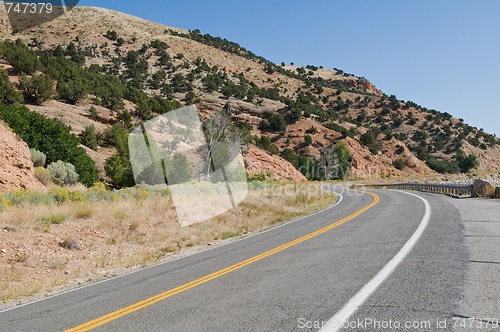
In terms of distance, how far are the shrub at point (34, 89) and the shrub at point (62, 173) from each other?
75.9 feet

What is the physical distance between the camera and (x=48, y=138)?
98.3ft

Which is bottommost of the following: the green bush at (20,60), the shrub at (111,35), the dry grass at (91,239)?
the dry grass at (91,239)

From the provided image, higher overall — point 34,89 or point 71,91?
point 71,91

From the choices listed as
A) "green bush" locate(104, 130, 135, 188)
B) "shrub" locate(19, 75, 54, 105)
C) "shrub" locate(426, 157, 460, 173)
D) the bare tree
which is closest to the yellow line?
"green bush" locate(104, 130, 135, 188)

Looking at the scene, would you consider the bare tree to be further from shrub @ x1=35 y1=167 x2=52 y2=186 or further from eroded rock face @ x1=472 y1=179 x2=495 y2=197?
eroded rock face @ x1=472 y1=179 x2=495 y2=197

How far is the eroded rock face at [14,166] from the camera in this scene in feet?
68.1

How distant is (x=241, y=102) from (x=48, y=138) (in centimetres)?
5376

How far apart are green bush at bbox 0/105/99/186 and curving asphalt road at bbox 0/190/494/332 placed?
2323cm

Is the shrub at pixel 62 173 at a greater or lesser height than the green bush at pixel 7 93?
lesser

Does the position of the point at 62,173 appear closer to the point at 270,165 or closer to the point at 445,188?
the point at 445,188

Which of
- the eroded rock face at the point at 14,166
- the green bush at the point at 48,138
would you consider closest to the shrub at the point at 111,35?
the green bush at the point at 48,138

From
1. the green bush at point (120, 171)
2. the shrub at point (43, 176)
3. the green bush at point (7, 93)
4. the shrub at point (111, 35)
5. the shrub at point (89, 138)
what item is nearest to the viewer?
the shrub at point (43, 176)

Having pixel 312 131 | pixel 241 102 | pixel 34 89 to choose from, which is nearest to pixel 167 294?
pixel 34 89

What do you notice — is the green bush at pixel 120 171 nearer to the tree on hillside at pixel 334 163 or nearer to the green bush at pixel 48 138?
the green bush at pixel 48 138
